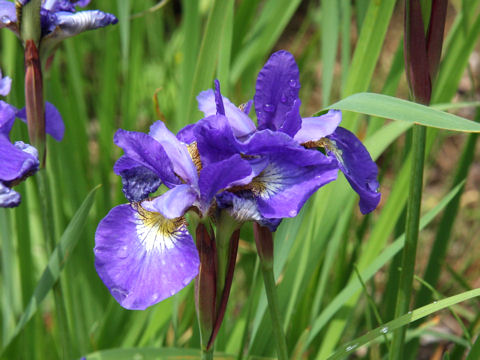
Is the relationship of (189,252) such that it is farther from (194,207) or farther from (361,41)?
(361,41)

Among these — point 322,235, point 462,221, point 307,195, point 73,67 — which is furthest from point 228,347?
point 462,221

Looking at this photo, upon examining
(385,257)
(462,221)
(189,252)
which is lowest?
(462,221)

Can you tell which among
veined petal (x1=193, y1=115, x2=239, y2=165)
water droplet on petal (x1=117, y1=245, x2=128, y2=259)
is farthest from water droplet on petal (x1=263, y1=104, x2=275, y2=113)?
water droplet on petal (x1=117, y1=245, x2=128, y2=259)

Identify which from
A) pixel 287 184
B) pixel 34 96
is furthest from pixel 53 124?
pixel 287 184

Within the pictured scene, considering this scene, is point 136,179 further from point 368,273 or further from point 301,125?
point 368,273

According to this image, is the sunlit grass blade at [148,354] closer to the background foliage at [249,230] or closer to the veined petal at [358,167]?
the background foliage at [249,230]

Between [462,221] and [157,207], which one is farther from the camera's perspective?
[462,221]

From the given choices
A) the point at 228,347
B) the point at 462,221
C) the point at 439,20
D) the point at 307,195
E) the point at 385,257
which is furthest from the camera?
the point at 462,221
